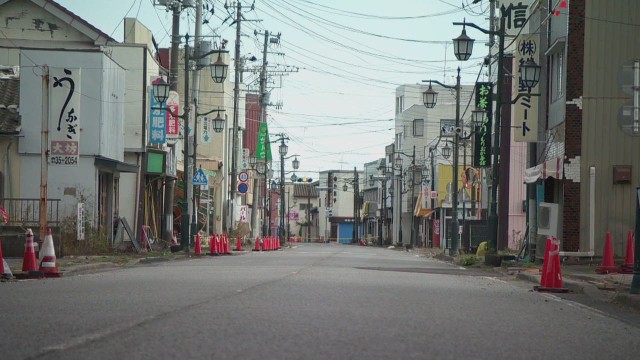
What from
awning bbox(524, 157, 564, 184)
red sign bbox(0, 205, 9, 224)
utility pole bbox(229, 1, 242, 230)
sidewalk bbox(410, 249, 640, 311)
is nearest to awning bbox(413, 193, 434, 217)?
utility pole bbox(229, 1, 242, 230)

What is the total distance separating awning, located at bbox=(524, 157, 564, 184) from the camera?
2770cm

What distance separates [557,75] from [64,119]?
48.8 ft

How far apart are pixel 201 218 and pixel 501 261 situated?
126 ft

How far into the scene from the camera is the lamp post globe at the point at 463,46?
29.7 metres

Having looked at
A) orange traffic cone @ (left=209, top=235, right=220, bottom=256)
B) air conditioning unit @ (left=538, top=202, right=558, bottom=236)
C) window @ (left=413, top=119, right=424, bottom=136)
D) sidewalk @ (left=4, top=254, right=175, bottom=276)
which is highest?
window @ (left=413, top=119, right=424, bottom=136)

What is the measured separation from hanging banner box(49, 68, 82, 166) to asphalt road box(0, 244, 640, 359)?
27.4 feet

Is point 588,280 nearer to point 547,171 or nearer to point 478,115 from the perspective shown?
point 547,171

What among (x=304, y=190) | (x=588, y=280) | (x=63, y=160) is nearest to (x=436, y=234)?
(x=63, y=160)

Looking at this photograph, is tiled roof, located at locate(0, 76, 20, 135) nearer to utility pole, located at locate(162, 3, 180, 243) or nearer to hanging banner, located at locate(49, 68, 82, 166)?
hanging banner, located at locate(49, 68, 82, 166)

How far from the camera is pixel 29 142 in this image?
3116 centimetres

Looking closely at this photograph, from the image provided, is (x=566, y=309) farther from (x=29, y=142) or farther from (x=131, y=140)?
(x=131, y=140)

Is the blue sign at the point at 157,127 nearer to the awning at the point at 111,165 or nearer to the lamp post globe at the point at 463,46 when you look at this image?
the awning at the point at 111,165

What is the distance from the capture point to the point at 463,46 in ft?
97.7

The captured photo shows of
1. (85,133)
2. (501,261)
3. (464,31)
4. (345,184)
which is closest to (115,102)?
(85,133)
